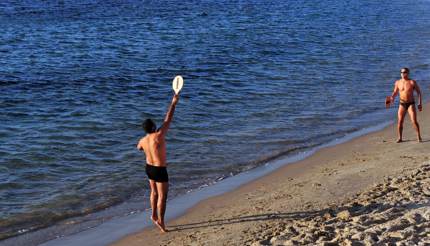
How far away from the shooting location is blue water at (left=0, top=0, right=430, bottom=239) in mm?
12477

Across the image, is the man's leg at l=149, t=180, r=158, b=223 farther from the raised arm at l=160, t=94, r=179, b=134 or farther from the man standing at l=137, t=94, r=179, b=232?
the raised arm at l=160, t=94, r=179, b=134

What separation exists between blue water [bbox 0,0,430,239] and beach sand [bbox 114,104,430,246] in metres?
1.30

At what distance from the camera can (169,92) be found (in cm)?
1997

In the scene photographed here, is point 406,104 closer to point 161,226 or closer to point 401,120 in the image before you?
point 401,120

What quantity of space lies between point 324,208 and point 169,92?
10773mm

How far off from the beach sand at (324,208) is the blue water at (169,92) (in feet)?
4.27

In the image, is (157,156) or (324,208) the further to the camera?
(324,208)

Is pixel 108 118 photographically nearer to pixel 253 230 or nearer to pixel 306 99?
pixel 306 99

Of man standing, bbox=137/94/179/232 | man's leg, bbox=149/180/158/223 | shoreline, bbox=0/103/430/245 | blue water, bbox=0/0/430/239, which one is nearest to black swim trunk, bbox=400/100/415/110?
shoreline, bbox=0/103/430/245

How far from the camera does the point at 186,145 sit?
1456 centimetres

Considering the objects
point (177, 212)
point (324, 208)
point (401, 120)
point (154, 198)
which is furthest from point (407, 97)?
point (154, 198)

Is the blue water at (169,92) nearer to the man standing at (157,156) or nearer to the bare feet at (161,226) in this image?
the bare feet at (161,226)

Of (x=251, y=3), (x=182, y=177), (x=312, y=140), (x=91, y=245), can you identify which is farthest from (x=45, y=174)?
(x=251, y=3)

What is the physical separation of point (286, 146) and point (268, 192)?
11.7 ft
